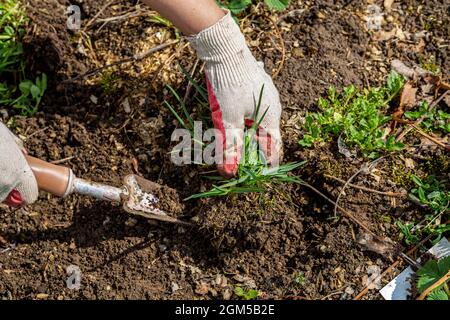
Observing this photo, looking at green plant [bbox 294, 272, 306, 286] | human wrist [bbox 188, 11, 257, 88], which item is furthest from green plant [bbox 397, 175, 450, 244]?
human wrist [bbox 188, 11, 257, 88]

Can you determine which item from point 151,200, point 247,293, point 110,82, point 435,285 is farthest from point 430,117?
point 110,82

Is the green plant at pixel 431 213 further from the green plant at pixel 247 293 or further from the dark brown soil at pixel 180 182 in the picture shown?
the green plant at pixel 247 293

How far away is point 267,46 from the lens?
8.11ft

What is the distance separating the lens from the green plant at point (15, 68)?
2570 millimetres

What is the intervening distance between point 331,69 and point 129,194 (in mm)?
903

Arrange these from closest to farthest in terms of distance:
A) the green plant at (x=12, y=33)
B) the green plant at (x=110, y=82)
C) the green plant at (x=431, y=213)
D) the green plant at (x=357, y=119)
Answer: the green plant at (x=431, y=213)
the green plant at (x=357, y=119)
the green plant at (x=110, y=82)
the green plant at (x=12, y=33)

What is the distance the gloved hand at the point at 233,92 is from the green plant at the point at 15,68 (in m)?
0.79

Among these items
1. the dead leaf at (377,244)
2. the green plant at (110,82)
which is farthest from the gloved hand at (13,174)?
the dead leaf at (377,244)

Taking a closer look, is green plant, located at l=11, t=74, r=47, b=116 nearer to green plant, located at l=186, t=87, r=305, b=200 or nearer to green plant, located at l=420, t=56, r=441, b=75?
green plant, located at l=186, t=87, r=305, b=200

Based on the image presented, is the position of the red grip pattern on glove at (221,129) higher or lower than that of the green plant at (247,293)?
higher

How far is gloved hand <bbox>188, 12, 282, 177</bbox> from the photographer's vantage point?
2.16m

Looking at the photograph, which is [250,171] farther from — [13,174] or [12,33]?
[12,33]

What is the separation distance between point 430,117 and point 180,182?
956 mm

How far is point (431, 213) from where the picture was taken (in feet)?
7.16
